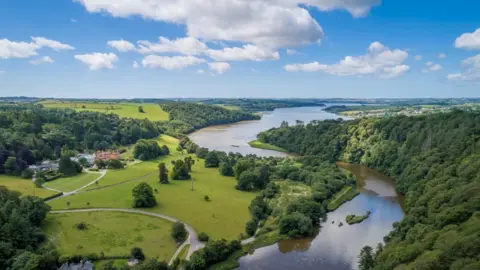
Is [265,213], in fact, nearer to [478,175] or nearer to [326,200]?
[326,200]

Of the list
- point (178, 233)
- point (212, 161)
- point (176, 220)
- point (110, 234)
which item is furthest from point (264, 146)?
point (110, 234)

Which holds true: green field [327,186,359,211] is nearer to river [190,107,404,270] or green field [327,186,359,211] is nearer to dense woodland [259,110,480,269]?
river [190,107,404,270]

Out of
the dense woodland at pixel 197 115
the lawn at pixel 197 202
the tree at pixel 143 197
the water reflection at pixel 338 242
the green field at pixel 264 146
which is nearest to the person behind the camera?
the water reflection at pixel 338 242

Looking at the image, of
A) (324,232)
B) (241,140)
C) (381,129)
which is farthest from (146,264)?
(241,140)

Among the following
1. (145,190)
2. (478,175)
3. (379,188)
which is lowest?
(379,188)

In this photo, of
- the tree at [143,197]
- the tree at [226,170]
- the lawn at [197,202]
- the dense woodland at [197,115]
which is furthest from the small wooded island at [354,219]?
the dense woodland at [197,115]

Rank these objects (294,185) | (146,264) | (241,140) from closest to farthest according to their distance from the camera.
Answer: (146,264) < (294,185) < (241,140)

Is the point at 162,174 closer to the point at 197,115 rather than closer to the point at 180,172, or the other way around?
the point at 180,172

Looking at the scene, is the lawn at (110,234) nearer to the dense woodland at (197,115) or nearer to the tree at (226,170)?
the tree at (226,170)
